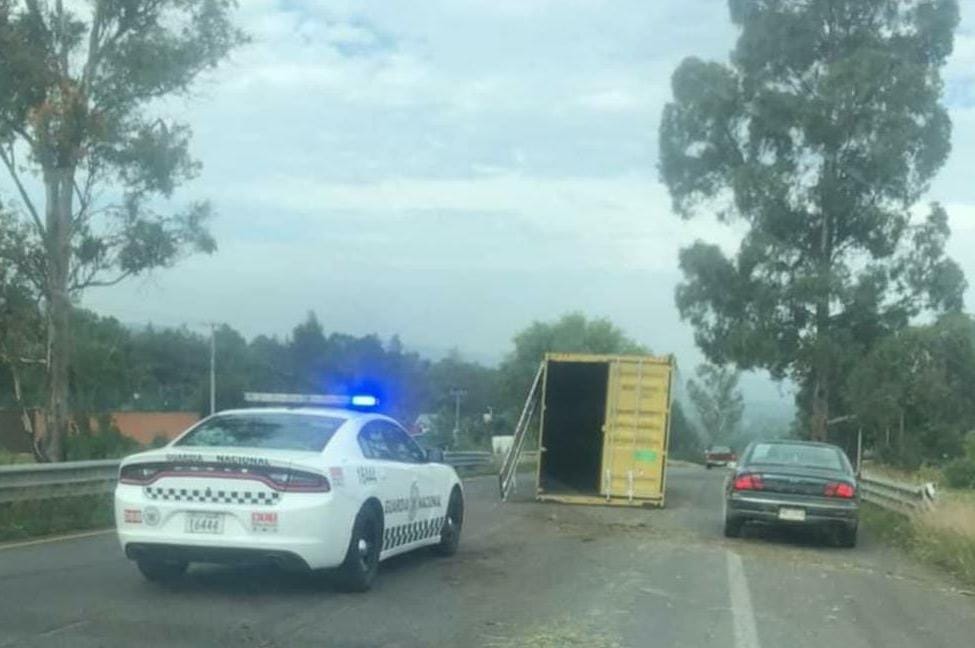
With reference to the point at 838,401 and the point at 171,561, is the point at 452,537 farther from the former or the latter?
the point at 838,401

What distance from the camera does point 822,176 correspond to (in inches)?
1549

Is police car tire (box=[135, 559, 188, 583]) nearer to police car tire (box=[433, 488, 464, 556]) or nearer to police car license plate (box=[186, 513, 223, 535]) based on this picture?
police car license plate (box=[186, 513, 223, 535])

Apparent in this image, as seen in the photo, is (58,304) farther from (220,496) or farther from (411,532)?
(220,496)

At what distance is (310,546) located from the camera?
974 cm

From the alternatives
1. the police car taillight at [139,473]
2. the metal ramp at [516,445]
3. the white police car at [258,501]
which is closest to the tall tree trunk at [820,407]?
the metal ramp at [516,445]

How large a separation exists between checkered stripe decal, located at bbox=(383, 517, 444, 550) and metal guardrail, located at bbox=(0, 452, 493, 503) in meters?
1.57

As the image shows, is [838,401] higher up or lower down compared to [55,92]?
lower down

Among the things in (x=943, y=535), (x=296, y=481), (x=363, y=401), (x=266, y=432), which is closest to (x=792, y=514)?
(x=943, y=535)

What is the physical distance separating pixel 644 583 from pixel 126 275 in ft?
47.4

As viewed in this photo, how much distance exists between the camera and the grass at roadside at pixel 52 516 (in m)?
14.6

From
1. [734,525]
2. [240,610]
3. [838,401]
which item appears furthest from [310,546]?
[838,401]

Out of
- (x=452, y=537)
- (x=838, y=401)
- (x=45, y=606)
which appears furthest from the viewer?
(x=838, y=401)

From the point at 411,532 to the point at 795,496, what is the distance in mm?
6104

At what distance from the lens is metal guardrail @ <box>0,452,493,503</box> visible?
15.2 m
